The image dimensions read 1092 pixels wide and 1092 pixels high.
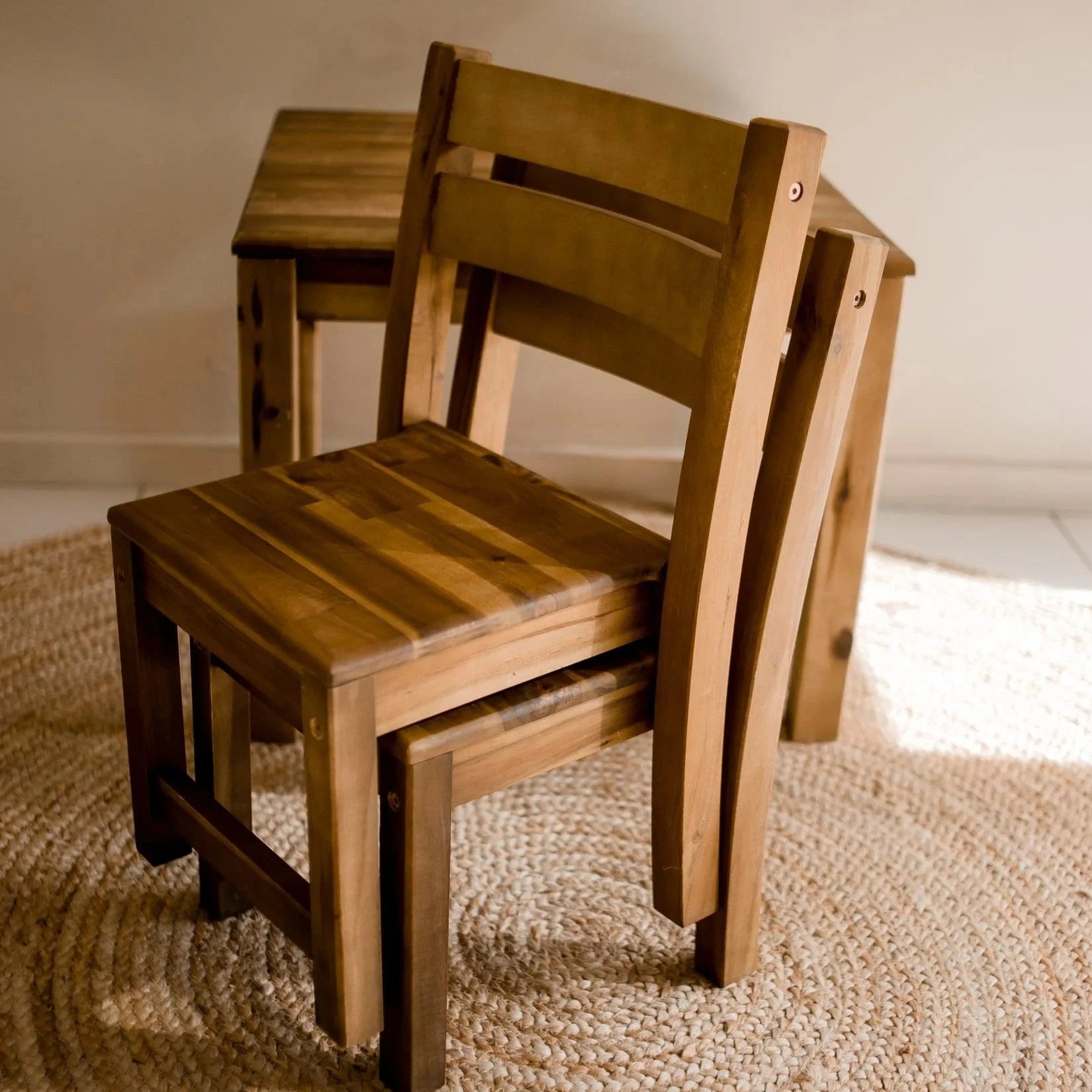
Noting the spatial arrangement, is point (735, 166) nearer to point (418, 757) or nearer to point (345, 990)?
point (418, 757)

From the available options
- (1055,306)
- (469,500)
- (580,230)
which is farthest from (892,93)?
(469,500)

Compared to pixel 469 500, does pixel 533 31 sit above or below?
above

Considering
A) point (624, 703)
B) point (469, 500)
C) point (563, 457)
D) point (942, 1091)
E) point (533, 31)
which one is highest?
point (533, 31)

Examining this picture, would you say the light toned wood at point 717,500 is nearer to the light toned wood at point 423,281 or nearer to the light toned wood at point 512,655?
the light toned wood at point 512,655

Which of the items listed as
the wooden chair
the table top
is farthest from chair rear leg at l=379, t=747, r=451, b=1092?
the table top

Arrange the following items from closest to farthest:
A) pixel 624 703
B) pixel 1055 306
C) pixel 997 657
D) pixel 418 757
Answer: pixel 418 757 < pixel 624 703 < pixel 997 657 < pixel 1055 306

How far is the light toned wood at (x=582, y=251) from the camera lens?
3.02 ft

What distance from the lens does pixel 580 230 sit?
1.01 m

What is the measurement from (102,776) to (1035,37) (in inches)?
58.1

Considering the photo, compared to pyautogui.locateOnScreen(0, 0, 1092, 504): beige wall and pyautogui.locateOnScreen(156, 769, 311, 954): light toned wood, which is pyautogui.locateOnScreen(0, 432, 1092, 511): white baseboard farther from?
pyautogui.locateOnScreen(156, 769, 311, 954): light toned wood

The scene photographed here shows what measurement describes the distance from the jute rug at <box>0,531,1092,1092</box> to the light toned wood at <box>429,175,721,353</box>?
56 centimetres

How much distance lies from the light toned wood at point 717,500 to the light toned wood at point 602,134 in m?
0.07

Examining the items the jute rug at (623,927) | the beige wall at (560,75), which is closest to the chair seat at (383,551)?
the jute rug at (623,927)

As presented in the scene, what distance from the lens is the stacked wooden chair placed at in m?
0.83
